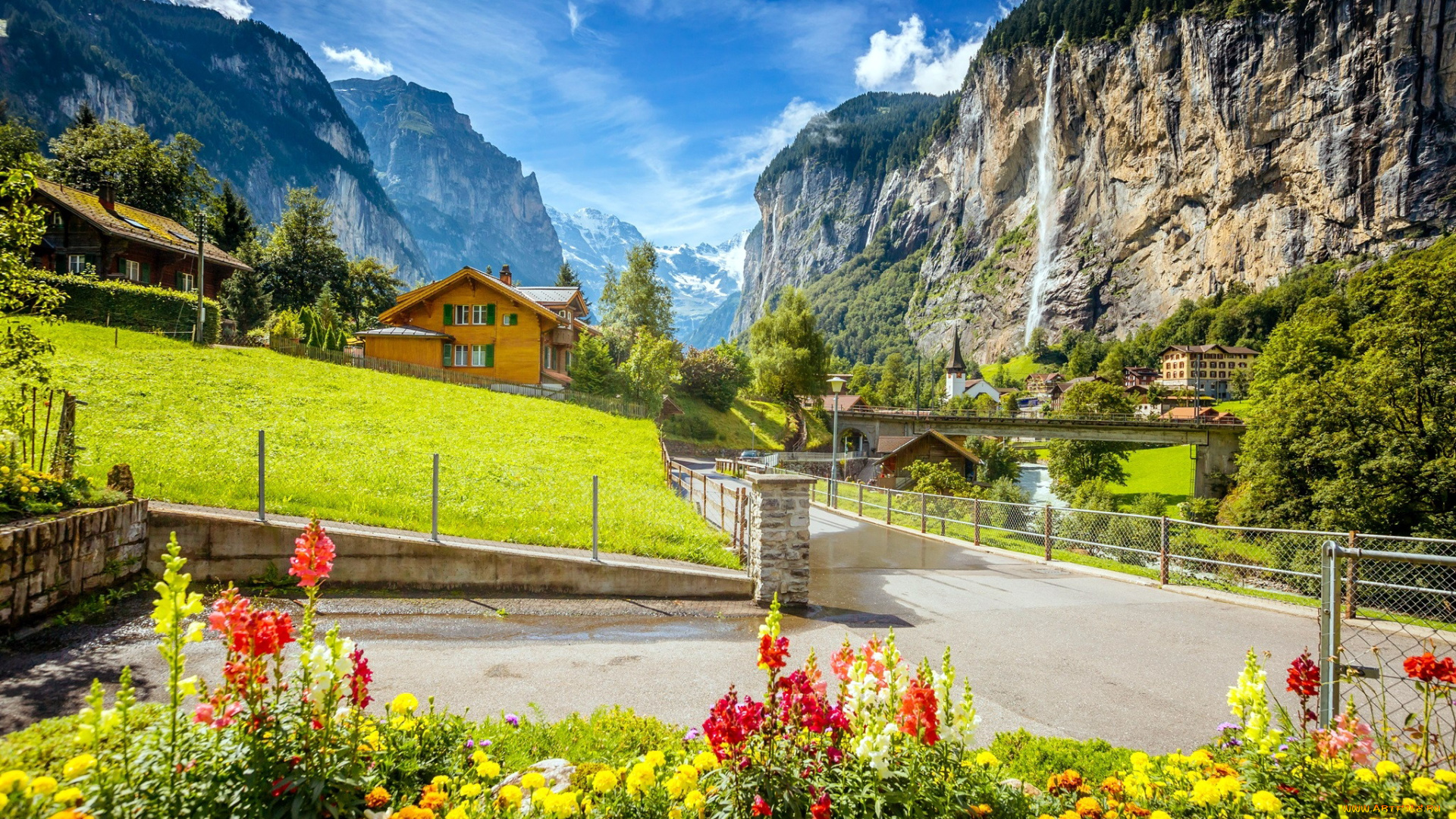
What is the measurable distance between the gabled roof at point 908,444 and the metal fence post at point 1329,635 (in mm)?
42271

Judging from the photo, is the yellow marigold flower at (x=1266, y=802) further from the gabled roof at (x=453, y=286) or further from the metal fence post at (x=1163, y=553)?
the gabled roof at (x=453, y=286)

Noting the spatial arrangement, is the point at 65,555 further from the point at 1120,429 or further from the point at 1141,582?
the point at 1120,429

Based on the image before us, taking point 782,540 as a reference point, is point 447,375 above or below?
above

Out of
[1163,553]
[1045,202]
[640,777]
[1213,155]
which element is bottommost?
[1163,553]

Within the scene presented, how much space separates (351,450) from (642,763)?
12.8 meters

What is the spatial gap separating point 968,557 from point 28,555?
14318 millimetres

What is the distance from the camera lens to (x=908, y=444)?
46594 mm

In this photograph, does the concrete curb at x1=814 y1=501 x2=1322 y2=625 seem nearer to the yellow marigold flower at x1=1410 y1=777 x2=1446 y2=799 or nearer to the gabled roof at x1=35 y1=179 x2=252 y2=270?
the yellow marigold flower at x1=1410 y1=777 x2=1446 y2=799

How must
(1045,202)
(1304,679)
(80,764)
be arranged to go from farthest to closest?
(1045,202) → (1304,679) → (80,764)

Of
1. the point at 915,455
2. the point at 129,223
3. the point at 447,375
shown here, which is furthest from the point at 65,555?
the point at 915,455

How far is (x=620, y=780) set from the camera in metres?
3.38

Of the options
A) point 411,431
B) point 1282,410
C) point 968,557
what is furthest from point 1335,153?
point 411,431

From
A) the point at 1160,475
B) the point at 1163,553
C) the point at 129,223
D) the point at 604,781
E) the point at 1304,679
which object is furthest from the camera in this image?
the point at 1160,475

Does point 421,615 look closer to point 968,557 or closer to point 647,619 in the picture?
point 647,619
